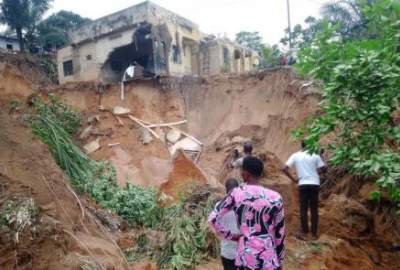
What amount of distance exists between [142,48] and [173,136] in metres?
6.95

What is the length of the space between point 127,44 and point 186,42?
12.7ft

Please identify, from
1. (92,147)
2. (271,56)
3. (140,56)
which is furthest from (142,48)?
(92,147)

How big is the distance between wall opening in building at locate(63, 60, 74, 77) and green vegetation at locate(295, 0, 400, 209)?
19.0 m

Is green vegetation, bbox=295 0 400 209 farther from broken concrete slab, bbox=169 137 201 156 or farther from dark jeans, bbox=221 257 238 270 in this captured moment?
broken concrete slab, bbox=169 137 201 156

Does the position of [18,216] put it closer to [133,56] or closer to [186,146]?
[186,146]

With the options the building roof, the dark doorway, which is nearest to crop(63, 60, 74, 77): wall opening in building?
the building roof

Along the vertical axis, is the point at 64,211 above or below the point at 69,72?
below

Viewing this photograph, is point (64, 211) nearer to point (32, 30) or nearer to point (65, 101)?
point (65, 101)

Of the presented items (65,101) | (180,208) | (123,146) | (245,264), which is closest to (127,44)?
A: (65,101)

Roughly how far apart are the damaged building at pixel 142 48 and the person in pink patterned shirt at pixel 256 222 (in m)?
13.6

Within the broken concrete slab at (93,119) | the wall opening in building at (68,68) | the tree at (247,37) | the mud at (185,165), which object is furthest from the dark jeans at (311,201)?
the tree at (247,37)

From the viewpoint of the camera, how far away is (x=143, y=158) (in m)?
11.7

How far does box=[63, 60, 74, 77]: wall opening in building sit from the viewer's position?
2050cm

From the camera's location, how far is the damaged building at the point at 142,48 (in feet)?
58.1
